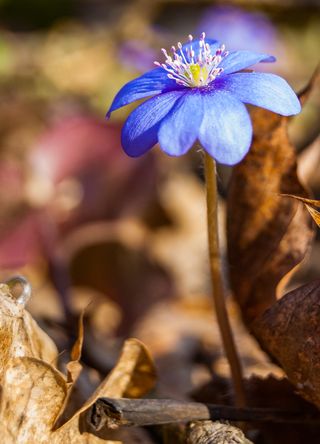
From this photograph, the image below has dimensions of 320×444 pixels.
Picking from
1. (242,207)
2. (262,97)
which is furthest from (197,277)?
(262,97)

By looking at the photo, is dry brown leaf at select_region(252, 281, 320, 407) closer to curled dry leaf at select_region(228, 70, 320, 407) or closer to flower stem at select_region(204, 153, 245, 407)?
curled dry leaf at select_region(228, 70, 320, 407)

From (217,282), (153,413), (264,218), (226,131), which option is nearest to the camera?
(226,131)

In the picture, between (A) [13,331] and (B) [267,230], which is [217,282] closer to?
(B) [267,230]

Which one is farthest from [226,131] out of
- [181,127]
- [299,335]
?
[299,335]

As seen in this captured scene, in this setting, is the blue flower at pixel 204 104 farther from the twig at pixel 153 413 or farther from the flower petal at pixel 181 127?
Answer: the twig at pixel 153 413

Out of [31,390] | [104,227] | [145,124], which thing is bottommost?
[104,227]
